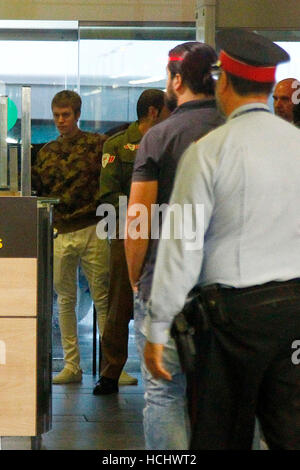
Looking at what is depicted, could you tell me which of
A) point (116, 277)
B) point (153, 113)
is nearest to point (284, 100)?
point (153, 113)

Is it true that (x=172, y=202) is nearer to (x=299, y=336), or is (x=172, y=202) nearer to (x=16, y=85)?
(x=299, y=336)

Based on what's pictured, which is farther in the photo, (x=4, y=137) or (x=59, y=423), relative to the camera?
(x=59, y=423)

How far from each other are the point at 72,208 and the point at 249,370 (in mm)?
2882

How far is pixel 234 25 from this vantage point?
5.03 metres

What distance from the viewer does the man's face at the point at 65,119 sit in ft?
16.5

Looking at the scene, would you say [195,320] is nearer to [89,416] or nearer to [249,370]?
[249,370]

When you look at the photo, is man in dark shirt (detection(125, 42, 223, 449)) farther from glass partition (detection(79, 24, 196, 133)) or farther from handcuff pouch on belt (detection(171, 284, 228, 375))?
glass partition (detection(79, 24, 196, 133))

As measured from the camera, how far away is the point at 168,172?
9.10ft

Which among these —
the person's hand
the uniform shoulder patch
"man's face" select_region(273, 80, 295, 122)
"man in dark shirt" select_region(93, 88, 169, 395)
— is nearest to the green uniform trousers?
"man in dark shirt" select_region(93, 88, 169, 395)

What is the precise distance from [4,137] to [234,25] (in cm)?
168

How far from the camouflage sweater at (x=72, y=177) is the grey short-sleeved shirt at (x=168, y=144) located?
7.21ft

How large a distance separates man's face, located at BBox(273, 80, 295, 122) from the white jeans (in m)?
1.24

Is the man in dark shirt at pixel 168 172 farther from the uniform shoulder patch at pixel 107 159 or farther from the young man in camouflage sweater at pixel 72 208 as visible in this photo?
the young man in camouflage sweater at pixel 72 208
